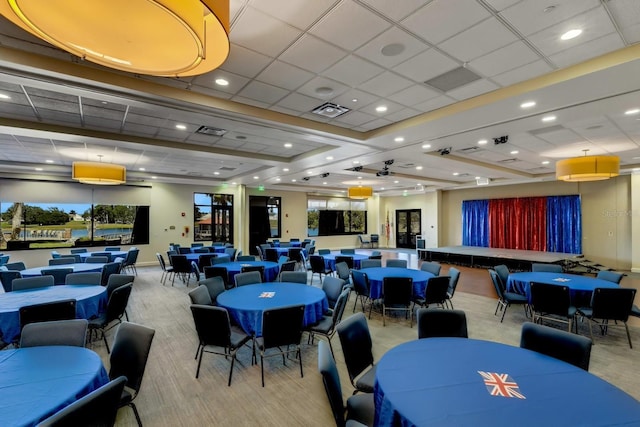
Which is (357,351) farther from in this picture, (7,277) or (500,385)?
(7,277)

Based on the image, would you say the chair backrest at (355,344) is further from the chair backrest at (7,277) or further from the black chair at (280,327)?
the chair backrest at (7,277)

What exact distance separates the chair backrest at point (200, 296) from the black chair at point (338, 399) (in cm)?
237

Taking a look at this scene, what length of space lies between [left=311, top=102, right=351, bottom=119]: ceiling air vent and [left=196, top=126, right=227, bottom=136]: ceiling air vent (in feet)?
7.14

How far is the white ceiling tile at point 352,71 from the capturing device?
379 centimetres

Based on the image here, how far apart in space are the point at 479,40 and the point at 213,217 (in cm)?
1320

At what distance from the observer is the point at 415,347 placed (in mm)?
2490

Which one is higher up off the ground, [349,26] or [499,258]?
[349,26]

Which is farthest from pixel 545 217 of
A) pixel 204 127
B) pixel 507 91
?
pixel 204 127

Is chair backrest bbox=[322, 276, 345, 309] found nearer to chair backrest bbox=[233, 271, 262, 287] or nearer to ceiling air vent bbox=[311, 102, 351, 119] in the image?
chair backrest bbox=[233, 271, 262, 287]

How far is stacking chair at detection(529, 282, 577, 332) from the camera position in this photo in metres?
4.60

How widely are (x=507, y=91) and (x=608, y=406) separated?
13.4 ft

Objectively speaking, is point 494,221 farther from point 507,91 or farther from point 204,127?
point 204,127

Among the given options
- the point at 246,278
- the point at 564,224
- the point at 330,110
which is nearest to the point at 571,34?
the point at 330,110

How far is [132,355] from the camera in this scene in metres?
2.60
